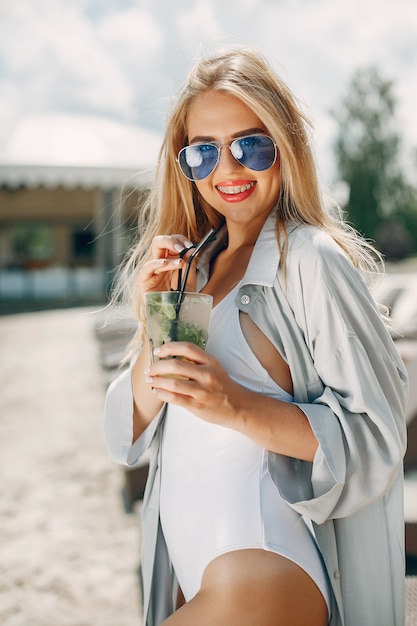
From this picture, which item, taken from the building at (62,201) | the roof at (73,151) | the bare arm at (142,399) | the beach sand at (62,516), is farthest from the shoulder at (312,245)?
the roof at (73,151)

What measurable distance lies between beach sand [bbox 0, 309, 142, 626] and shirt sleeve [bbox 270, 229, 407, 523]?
1366 mm

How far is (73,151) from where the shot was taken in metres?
17.3

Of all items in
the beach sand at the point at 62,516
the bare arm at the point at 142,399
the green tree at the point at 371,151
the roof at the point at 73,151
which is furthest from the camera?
the green tree at the point at 371,151

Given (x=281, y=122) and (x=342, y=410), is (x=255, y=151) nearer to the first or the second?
(x=281, y=122)

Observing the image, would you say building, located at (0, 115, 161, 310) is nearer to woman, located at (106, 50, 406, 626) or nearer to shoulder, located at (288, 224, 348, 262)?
woman, located at (106, 50, 406, 626)

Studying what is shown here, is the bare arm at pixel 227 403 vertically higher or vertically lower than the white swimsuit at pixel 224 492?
higher

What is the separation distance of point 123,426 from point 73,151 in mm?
16793

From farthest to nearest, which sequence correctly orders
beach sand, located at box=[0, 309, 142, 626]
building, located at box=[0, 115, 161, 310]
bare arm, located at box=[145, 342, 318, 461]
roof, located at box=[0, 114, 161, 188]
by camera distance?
building, located at box=[0, 115, 161, 310] → roof, located at box=[0, 114, 161, 188] → beach sand, located at box=[0, 309, 142, 626] → bare arm, located at box=[145, 342, 318, 461]

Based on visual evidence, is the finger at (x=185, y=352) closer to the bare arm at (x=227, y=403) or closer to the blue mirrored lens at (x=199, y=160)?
the bare arm at (x=227, y=403)

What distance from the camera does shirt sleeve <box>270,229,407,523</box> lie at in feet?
3.83

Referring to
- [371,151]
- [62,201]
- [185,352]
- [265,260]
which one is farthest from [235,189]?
[371,151]

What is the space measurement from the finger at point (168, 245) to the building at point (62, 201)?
40.4ft

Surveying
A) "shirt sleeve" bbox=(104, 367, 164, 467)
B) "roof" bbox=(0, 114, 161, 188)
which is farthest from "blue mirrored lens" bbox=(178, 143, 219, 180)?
"roof" bbox=(0, 114, 161, 188)

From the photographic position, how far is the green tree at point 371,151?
3775cm
